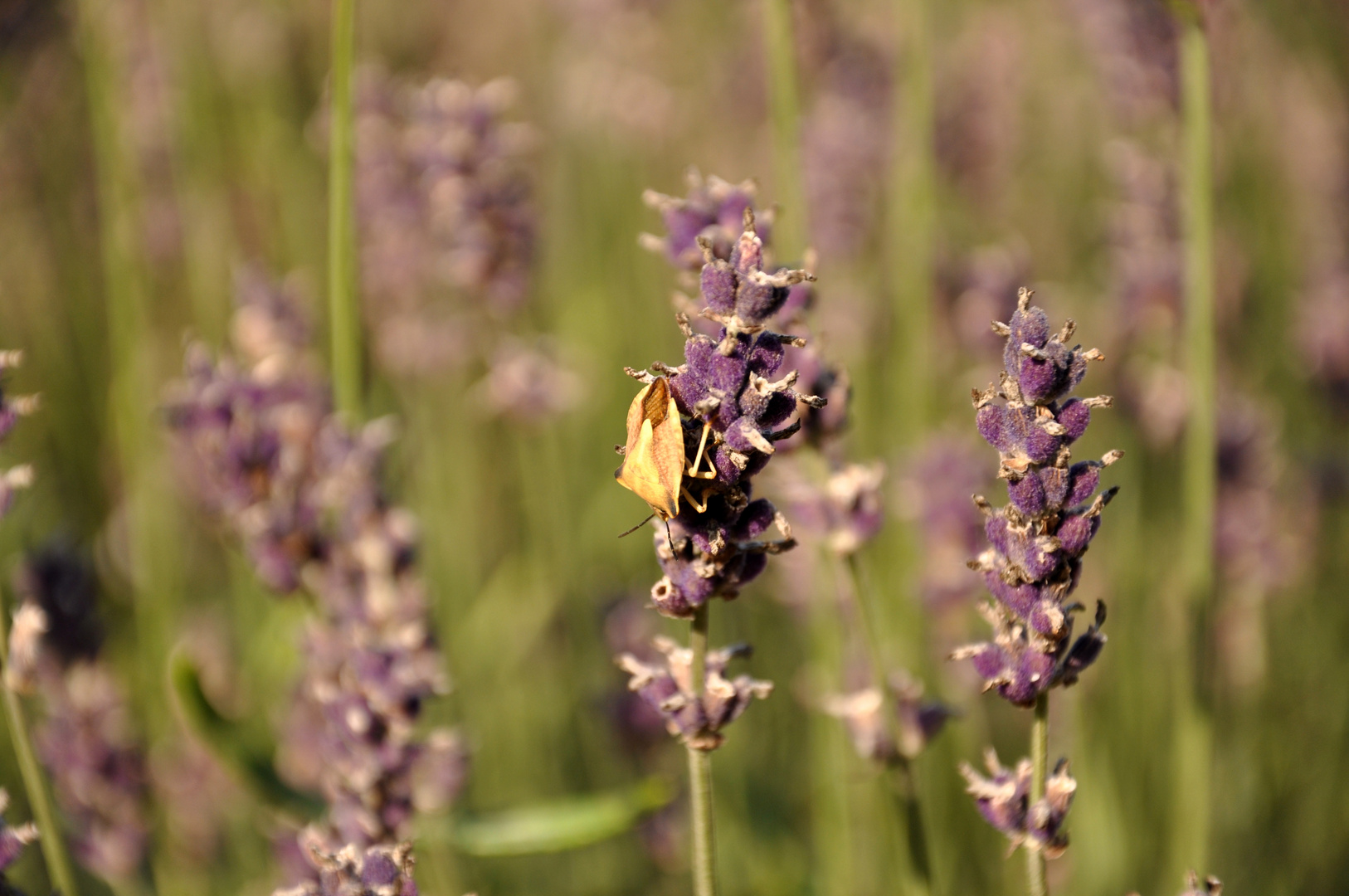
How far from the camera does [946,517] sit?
2.42m

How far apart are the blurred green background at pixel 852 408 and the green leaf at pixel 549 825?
0.08 metres

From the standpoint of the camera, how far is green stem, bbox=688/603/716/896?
3.32ft

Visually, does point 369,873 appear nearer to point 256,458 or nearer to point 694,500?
point 694,500

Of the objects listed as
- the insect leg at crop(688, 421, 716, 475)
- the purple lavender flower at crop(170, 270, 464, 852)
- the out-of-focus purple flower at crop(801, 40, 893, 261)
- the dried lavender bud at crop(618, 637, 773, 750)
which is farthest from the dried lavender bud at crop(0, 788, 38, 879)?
the out-of-focus purple flower at crop(801, 40, 893, 261)

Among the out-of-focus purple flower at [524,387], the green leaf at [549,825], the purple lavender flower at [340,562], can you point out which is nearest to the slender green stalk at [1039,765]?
the green leaf at [549,825]

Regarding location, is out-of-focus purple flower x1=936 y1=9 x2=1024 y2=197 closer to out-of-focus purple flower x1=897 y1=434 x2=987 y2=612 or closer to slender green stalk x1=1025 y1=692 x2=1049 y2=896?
out-of-focus purple flower x1=897 y1=434 x2=987 y2=612

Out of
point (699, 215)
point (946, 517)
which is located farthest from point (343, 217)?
point (946, 517)

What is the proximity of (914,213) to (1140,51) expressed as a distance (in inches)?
24.6

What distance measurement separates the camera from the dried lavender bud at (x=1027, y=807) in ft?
3.43

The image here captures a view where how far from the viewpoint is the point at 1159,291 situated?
2537 mm

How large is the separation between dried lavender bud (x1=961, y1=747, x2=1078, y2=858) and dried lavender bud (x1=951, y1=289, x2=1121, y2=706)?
0.08 meters

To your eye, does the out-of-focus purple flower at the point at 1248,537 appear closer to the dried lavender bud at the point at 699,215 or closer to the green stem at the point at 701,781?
the dried lavender bud at the point at 699,215

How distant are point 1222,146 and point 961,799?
2407 mm

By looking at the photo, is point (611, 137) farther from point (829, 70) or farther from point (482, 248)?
point (482, 248)
